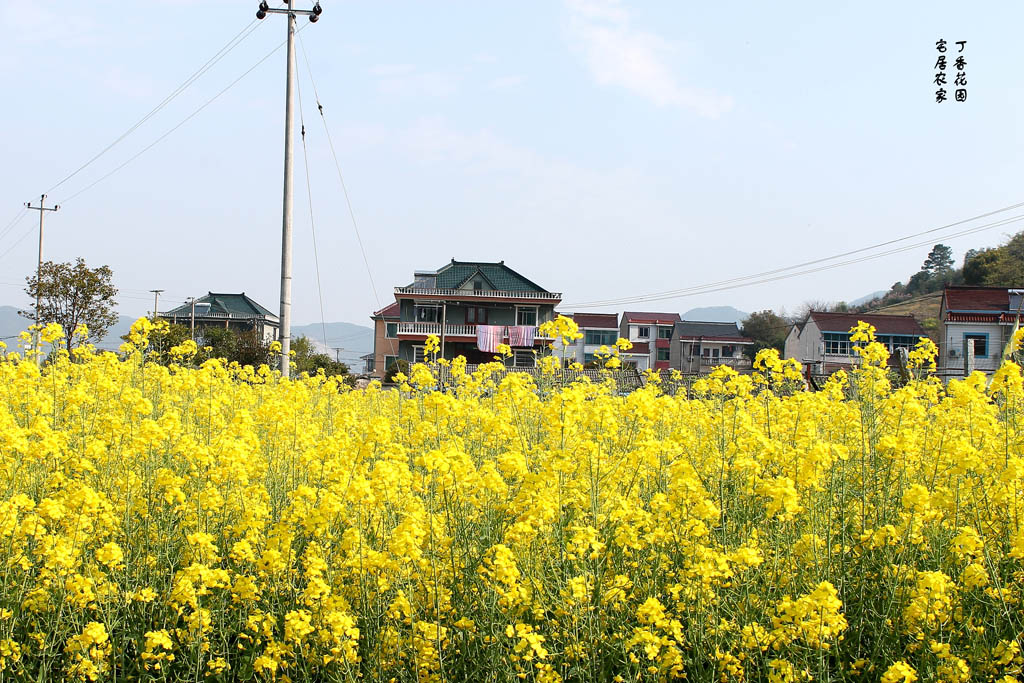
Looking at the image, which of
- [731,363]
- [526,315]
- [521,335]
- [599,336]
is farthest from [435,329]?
[599,336]

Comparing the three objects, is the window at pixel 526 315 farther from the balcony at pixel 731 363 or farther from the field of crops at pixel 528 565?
the field of crops at pixel 528 565

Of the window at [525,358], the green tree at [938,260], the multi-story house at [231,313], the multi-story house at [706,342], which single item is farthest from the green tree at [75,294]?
the green tree at [938,260]

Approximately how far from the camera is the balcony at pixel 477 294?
34125 mm

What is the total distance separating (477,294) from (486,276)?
1.14m

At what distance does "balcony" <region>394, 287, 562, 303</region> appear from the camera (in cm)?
3412

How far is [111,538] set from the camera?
3719mm

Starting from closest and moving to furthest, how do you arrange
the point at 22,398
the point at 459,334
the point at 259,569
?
1. the point at 259,569
2. the point at 22,398
3. the point at 459,334

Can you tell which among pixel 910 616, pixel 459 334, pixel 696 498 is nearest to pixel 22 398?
pixel 696 498

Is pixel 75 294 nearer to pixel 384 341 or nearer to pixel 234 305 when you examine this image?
pixel 384 341

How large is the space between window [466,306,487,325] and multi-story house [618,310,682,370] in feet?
93.3

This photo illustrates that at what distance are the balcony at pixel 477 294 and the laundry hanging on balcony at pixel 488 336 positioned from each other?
1.32 metres

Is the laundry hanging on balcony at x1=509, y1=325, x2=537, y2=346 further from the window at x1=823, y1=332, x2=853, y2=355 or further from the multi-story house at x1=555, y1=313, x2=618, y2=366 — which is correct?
the multi-story house at x1=555, y1=313, x2=618, y2=366

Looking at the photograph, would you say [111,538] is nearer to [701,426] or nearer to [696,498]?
[696,498]

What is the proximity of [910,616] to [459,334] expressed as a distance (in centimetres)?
3128
